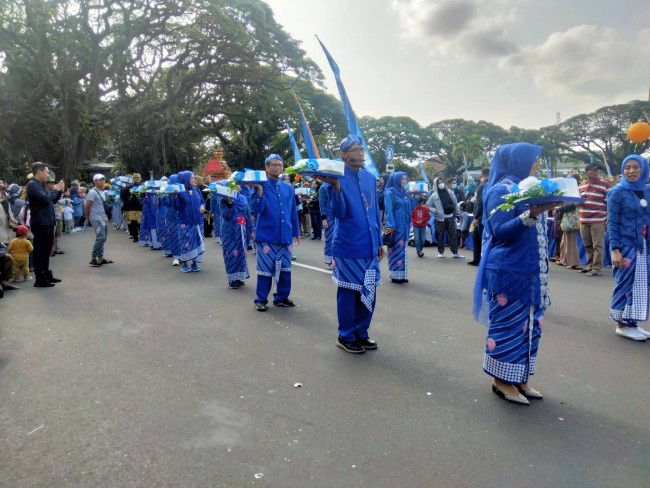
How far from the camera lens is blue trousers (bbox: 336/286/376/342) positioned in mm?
4477

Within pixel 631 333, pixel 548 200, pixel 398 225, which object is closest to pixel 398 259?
pixel 398 225

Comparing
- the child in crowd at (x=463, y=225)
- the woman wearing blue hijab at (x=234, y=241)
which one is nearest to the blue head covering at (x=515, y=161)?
the woman wearing blue hijab at (x=234, y=241)

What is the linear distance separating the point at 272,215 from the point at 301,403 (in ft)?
10.0

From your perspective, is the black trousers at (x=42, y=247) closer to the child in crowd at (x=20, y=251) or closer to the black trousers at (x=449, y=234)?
the child in crowd at (x=20, y=251)

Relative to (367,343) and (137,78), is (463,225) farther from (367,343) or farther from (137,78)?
(137,78)

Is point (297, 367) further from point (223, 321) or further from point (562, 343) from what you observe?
point (562, 343)

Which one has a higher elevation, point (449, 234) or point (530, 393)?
point (449, 234)

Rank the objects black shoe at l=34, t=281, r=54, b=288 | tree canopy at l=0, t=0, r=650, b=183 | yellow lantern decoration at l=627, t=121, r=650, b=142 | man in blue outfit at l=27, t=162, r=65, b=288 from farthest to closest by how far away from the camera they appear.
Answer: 1. tree canopy at l=0, t=0, r=650, b=183
2. yellow lantern decoration at l=627, t=121, r=650, b=142
3. black shoe at l=34, t=281, r=54, b=288
4. man in blue outfit at l=27, t=162, r=65, b=288

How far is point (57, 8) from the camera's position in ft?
71.7

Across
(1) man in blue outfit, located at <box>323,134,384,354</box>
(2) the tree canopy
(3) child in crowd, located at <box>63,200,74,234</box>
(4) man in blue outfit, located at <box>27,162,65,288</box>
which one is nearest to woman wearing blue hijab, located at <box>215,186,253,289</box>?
(4) man in blue outfit, located at <box>27,162,65,288</box>

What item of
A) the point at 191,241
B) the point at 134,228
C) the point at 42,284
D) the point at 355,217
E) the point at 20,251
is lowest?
the point at 42,284

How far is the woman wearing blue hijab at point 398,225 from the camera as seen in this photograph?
7777mm

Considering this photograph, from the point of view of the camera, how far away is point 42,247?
25.1 feet

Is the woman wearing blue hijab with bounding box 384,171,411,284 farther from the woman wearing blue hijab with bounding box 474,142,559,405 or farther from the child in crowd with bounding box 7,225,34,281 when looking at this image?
the child in crowd with bounding box 7,225,34,281
